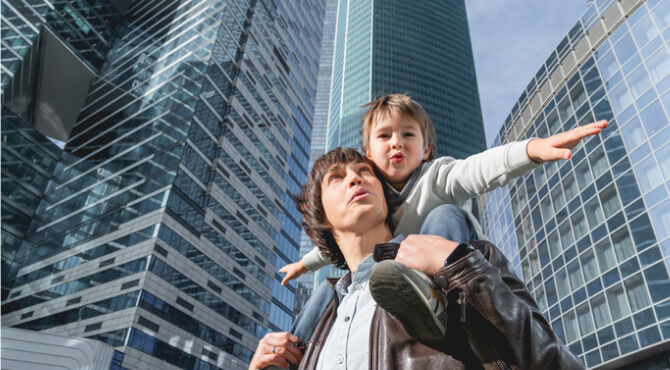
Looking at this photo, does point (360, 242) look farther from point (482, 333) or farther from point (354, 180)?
point (482, 333)

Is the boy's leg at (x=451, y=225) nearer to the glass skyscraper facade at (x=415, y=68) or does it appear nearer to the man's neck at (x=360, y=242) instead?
the man's neck at (x=360, y=242)

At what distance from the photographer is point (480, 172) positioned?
2.16 m

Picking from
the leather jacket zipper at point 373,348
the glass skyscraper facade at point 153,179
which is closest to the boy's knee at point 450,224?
the leather jacket zipper at point 373,348

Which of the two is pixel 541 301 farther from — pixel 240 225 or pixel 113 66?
pixel 113 66

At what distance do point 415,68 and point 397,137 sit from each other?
330 feet

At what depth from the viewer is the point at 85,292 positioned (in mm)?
37406

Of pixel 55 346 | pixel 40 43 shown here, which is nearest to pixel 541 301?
pixel 55 346

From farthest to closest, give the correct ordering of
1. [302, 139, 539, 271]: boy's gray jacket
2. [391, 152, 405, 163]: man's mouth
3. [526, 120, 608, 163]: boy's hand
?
[391, 152, 405, 163]: man's mouth < [302, 139, 539, 271]: boy's gray jacket < [526, 120, 608, 163]: boy's hand

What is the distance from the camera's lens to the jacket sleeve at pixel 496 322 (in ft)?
4.27

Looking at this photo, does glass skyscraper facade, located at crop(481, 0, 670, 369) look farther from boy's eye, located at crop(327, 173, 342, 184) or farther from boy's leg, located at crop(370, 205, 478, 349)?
boy's leg, located at crop(370, 205, 478, 349)

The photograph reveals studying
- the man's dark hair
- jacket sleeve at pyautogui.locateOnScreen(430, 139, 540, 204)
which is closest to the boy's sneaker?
jacket sleeve at pyautogui.locateOnScreen(430, 139, 540, 204)

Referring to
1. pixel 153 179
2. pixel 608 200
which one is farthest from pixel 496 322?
pixel 153 179

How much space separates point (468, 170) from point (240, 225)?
147 feet

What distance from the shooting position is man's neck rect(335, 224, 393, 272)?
223cm
